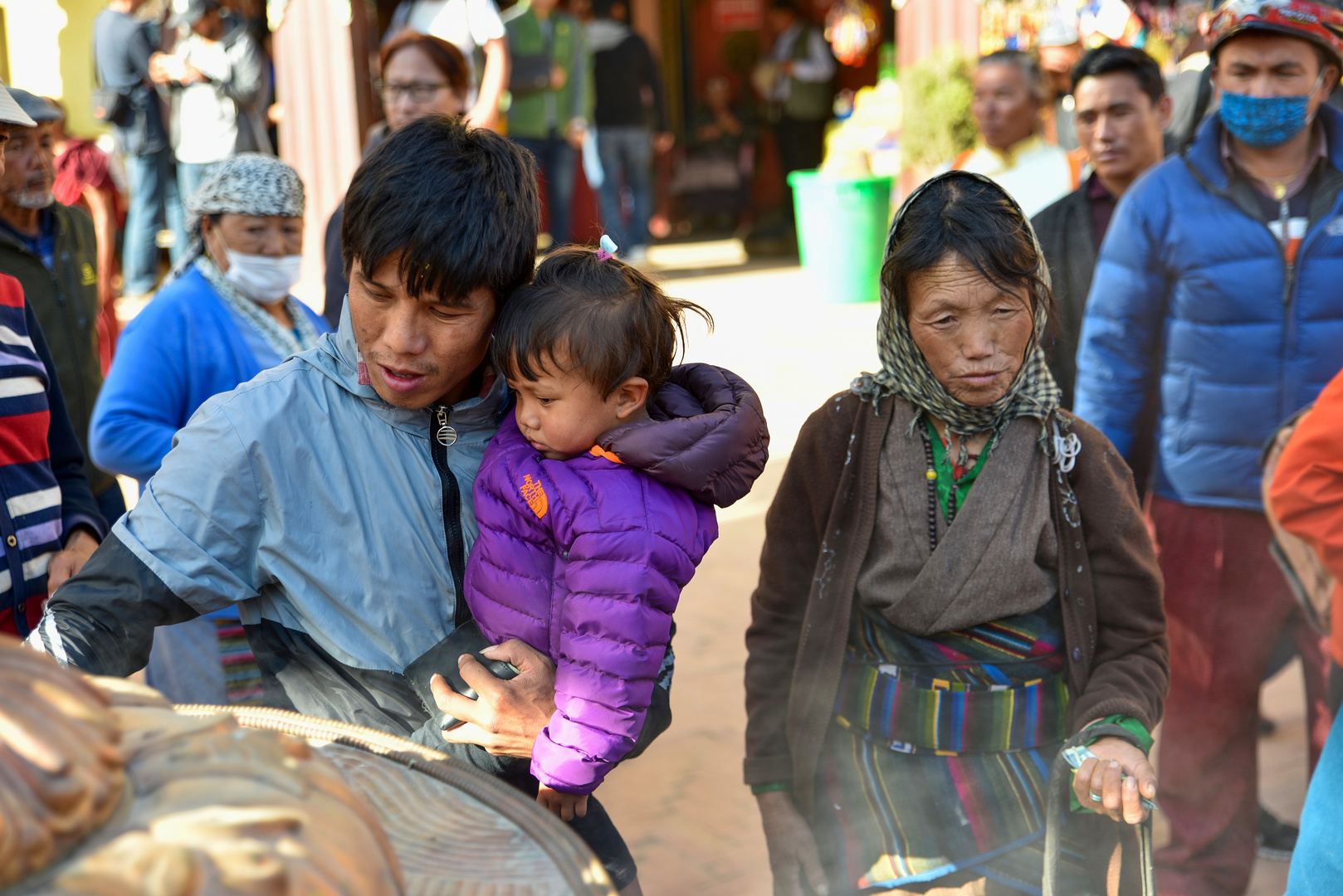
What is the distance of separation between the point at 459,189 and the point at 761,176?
13.4 meters

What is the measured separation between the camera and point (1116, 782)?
5.59 feet

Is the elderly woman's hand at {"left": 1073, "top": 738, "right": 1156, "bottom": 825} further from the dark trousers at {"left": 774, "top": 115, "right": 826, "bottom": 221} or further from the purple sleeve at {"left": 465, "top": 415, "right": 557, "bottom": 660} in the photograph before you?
the dark trousers at {"left": 774, "top": 115, "right": 826, "bottom": 221}

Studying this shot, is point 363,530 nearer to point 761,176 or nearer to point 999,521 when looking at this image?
point 999,521

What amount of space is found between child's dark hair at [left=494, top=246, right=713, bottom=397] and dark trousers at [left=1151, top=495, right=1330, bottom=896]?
201cm

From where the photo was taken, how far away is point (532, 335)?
1.57 metres

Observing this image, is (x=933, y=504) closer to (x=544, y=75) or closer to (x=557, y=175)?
(x=544, y=75)

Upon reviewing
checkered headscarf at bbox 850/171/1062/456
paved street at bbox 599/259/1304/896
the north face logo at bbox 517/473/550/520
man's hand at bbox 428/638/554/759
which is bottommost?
paved street at bbox 599/259/1304/896

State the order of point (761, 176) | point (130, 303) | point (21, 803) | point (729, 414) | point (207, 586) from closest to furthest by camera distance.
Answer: point (21, 803) < point (207, 586) < point (729, 414) < point (130, 303) < point (761, 176)

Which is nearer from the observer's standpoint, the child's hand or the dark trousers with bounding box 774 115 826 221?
the child's hand

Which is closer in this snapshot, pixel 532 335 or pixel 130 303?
pixel 532 335

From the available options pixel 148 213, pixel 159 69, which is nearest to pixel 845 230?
pixel 159 69

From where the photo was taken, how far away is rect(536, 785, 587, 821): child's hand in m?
1.52

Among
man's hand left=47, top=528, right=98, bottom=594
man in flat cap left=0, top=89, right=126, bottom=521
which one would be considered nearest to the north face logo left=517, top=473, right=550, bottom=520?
man's hand left=47, top=528, right=98, bottom=594

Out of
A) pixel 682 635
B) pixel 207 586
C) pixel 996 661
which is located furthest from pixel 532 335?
pixel 682 635
